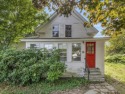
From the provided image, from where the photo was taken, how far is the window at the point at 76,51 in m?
13.8

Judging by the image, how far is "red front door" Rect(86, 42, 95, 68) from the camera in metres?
14.1

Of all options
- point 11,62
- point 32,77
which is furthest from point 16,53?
point 32,77

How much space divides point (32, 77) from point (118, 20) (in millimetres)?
6909

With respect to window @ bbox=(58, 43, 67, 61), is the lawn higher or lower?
lower

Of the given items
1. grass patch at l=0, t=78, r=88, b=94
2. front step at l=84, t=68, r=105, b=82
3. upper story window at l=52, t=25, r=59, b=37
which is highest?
upper story window at l=52, t=25, r=59, b=37

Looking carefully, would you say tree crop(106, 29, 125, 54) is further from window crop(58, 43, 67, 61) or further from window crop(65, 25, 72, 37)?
window crop(58, 43, 67, 61)

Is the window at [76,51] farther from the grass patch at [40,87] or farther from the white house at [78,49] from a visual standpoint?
the grass patch at [40,87]

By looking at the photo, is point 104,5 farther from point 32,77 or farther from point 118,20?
point 32,77

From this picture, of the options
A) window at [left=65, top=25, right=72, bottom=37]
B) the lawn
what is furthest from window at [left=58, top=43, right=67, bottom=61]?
the lawn

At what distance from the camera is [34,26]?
16141 millimetres

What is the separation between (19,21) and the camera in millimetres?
15227

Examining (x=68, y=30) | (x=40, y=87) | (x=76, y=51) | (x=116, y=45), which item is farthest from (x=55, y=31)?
(x=116, y=45)

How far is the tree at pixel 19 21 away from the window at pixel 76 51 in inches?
163

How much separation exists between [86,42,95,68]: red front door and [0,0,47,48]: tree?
5055 mm
